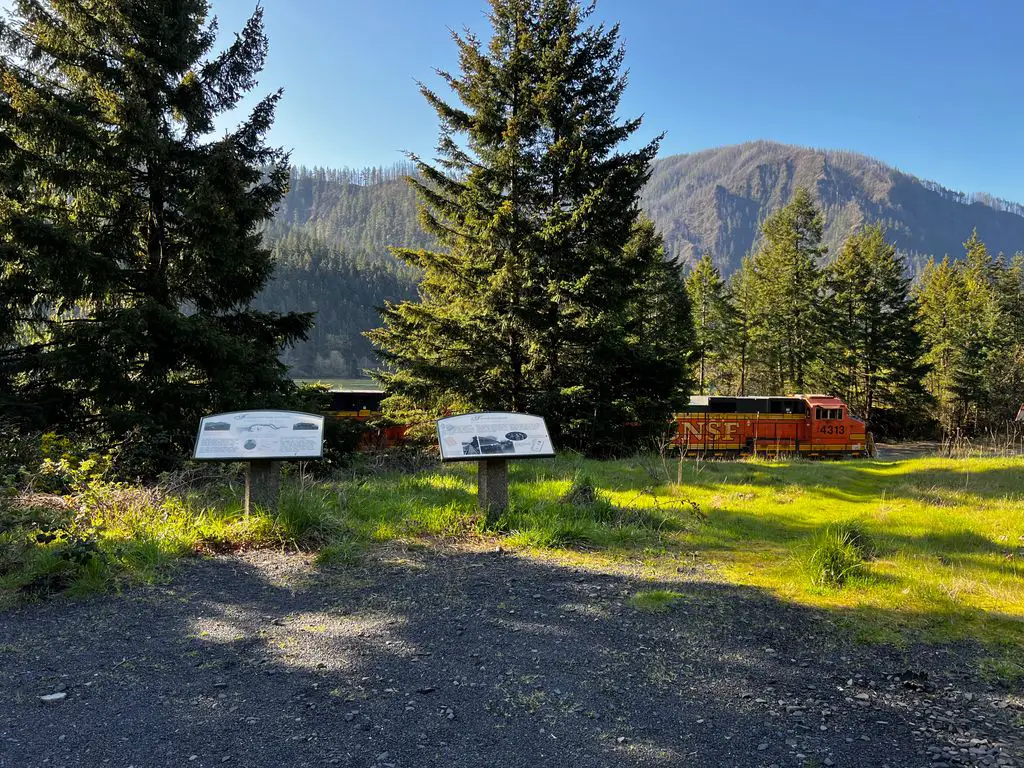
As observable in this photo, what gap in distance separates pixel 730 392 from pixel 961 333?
15.6 m

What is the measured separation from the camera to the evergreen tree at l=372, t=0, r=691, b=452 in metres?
13.9

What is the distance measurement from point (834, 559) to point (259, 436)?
17.2 ft

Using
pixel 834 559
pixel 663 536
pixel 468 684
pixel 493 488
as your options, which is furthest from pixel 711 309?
pixel 468 684

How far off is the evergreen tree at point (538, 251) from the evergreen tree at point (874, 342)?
27.5 m

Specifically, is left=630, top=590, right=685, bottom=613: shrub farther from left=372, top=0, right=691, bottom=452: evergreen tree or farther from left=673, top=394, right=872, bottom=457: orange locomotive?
left=673, top=394, right=872, bottom=457: orange locomotive

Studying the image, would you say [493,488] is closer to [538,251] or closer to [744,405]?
[538,251]

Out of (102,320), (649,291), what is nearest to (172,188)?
(102,320)

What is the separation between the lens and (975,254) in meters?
48.6

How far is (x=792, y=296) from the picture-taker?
38219mm

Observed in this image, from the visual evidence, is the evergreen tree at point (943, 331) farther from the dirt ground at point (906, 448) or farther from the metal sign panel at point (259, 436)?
the metal sign panel at point (259, 436)

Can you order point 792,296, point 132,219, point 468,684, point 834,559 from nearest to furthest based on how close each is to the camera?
point 468,684 < point 834,559 < point 132,219 < point 792,296

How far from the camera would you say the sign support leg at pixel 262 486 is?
223 inches

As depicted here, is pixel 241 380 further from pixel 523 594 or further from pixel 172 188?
pixel 523 594

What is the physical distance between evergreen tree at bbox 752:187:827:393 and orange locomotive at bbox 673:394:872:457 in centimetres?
1352
